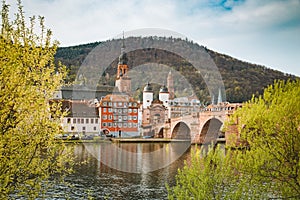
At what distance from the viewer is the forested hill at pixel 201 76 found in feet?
306

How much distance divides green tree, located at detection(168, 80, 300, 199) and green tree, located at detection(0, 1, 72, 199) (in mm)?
4022

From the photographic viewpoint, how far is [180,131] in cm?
6272

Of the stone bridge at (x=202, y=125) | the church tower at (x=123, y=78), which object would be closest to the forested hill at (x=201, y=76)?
the church tower at (x=123, y=78)

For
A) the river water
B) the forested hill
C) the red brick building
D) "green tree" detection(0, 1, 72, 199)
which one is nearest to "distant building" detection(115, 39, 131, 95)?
the forested hill

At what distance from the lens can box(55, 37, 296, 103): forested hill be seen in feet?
306

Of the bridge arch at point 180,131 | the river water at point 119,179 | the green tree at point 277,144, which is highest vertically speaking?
the green tree at point 277,144

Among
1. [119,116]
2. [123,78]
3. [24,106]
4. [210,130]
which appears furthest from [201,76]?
[24,106]

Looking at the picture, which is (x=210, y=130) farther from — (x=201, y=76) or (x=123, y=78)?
(x=201, y=76)

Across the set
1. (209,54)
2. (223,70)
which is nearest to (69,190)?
(223,70)

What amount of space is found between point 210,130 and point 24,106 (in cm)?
4733

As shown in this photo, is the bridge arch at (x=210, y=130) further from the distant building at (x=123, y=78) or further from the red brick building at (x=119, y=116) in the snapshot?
the distant building at (x=123, y=78)

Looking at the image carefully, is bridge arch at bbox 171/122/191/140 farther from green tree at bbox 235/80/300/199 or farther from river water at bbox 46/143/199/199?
green tree at bbox 235/80/300/199

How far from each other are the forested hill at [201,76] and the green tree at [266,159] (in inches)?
3024

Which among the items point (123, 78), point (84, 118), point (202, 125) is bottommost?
point (202, 125)
